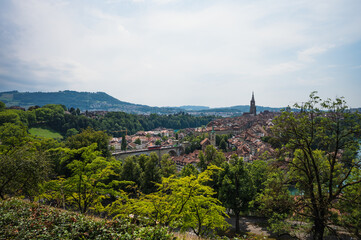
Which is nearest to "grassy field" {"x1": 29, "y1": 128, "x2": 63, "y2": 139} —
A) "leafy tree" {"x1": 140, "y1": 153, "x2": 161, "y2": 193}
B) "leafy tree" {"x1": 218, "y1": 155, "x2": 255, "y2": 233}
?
"leafy tree" {"x1": 140, "y1": 153, "x2": 161, "y2": 193}

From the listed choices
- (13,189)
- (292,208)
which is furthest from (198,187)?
(13,189)

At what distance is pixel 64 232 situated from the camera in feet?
15.1

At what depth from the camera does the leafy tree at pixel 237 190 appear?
16136 mm

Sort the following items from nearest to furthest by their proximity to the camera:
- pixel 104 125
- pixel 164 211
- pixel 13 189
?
1. pixel 164 211
2. pixel 13 189
3. pixel 104 125

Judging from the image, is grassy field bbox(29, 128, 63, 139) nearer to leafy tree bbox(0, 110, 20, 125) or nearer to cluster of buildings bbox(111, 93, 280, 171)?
leafy tree bbox(0, 110, 20, 125)

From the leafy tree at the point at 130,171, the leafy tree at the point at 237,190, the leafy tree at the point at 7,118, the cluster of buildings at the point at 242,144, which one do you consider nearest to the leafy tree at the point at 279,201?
the cluster of buildings at the point at 242,144

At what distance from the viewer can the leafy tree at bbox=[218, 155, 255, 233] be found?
16136 mm

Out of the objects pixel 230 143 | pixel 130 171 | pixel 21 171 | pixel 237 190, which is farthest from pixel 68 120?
pixel 237 190

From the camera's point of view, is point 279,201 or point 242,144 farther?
point 242,144

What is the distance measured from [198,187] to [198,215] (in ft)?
4.30

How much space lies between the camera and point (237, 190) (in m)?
16.4

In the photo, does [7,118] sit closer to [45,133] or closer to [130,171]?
[45,133]

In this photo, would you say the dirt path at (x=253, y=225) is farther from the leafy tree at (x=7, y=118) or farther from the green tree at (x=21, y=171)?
the leafy tree at (x=7, y=118)

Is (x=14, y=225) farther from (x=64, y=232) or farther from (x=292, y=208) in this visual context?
(x=292, y=208)
